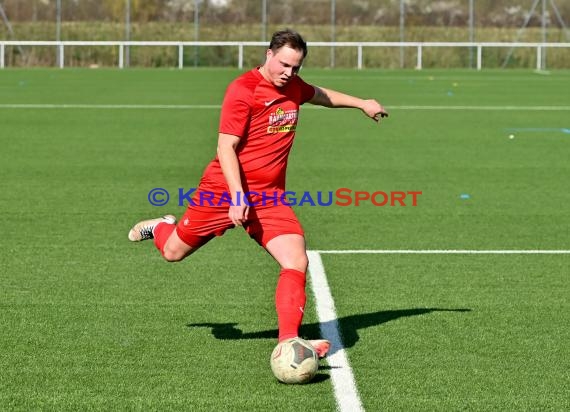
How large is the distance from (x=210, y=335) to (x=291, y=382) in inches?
45.9

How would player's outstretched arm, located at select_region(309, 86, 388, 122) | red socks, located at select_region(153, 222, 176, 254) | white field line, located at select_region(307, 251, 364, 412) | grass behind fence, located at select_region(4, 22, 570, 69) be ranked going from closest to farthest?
white field line, located at select_region(307, 251, 364, 412) → player's outstretched arm, located at select_region(309, 86, 388, 122) → red socks, located at select_region(153, 222, 176, 254) → grass behind fence, located at select_region(4, 22, 570, 69)

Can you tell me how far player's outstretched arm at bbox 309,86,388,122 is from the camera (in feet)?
24.6

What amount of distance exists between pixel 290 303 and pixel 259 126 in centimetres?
101

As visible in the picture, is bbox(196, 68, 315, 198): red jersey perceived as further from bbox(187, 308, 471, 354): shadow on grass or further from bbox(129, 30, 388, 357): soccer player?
bbox(187, 308, 471, 354): shadow on grass

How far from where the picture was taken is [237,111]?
6.77 m

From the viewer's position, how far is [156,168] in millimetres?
15867

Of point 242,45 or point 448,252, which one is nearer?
point 448,252

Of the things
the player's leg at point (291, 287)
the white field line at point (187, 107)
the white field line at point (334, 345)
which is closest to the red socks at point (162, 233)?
the white field line at point (334, 345)

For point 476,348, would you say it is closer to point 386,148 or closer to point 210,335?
point 210,335

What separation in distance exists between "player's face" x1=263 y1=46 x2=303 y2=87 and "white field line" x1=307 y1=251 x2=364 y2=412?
1.54 m

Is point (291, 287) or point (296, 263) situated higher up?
point (296, 263)

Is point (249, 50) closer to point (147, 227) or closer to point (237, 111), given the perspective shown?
point (147, 227)

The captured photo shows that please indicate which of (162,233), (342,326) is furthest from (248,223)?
(162,233)

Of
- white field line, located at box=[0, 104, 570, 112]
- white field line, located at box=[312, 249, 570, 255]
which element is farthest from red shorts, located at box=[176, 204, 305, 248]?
white field line, located at box=[0, 104, 570, 112]
